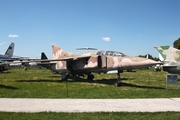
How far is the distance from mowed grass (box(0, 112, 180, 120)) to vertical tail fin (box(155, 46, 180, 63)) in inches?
675

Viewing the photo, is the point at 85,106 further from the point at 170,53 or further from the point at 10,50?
the point at 10,50

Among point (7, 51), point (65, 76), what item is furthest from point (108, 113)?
point (7, 51)

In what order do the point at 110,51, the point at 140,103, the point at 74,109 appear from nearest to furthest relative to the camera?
the point at 74,109 < the point at 140,103 < the point at 110,51

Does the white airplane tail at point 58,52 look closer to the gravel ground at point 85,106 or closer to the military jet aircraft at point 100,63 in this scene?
the military jet aircraft at point 100,63

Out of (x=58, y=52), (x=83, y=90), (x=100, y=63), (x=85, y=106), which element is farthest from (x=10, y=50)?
(x=85, y=106)

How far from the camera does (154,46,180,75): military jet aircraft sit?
21141 mm

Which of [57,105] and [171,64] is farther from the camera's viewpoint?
[171,64]

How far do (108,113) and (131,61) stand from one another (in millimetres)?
8062

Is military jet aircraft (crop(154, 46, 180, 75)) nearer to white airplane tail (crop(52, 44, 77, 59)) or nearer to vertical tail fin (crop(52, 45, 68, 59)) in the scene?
white airplane tail (crop(52, 44, 77, 59))

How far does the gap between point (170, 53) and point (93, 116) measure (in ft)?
62.1

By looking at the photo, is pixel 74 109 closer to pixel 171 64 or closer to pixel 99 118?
pixel 99 118

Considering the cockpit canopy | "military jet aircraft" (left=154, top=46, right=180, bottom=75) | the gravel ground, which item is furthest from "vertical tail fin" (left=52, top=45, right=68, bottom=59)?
the gravel ground

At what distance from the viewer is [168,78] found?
12.1 m

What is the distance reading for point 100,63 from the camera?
16484mm
